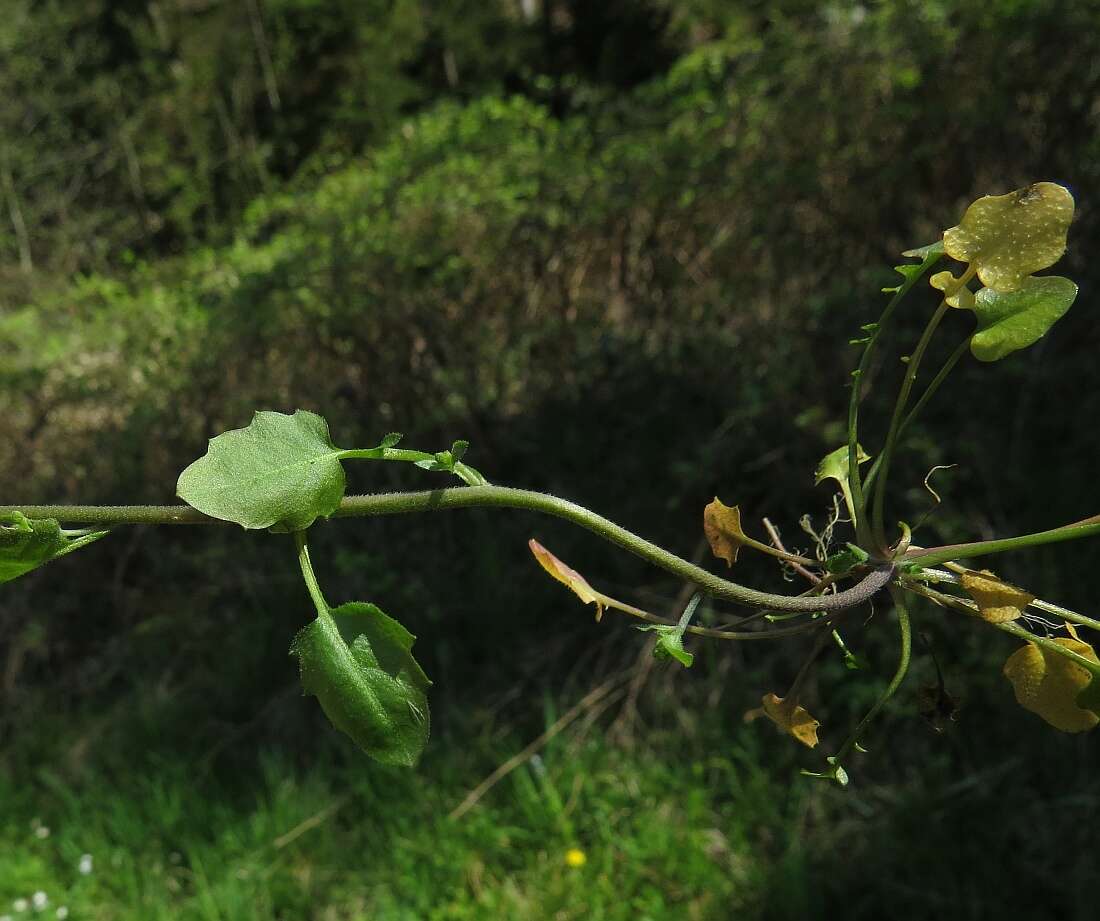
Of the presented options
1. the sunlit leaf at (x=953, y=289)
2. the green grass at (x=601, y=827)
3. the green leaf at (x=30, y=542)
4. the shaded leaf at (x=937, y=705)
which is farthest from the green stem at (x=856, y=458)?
A: the green grass at (x=601, y=827)

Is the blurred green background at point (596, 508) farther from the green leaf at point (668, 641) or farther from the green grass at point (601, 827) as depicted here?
the green leaf at point (668, 641)

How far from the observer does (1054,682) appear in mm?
417

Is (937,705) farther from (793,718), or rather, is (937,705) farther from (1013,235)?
(1013,235)

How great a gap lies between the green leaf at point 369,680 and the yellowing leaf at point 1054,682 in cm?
23

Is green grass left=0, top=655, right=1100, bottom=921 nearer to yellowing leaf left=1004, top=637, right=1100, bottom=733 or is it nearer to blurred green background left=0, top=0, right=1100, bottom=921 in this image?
blurred green background left=0, top=0, right=1100, bottom=921

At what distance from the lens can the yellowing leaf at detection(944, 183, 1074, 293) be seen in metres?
0.43

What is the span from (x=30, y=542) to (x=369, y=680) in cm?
13

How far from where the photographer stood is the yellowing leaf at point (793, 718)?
1.43 feet

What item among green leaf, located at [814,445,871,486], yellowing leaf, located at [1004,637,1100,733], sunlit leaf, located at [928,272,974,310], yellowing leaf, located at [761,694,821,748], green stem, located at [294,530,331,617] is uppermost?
sunlit leaf, located at [928,272,974,310]

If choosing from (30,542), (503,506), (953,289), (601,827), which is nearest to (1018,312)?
(953,289)

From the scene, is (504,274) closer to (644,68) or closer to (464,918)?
(464,918)

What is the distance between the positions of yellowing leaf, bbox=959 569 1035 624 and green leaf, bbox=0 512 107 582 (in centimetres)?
31

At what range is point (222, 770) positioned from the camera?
281cm

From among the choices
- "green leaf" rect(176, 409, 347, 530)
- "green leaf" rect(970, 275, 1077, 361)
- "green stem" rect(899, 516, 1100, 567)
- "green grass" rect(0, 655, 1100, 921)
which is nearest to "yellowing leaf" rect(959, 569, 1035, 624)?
"green stem" rect(899, 516, 1100, 567)
